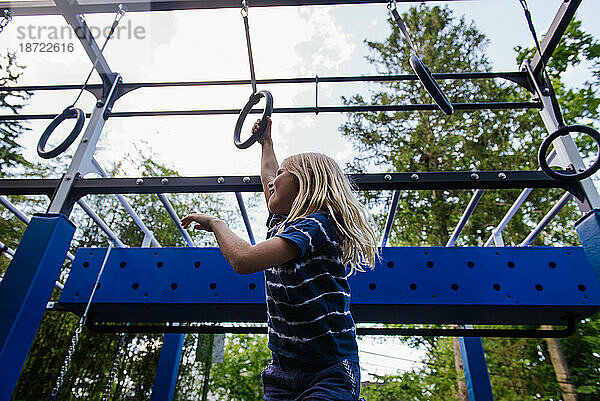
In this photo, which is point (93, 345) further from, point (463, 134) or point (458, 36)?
point (458, 36)

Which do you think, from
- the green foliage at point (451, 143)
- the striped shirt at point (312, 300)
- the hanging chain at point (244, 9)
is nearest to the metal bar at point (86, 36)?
the hanging chain at point (244, 9)

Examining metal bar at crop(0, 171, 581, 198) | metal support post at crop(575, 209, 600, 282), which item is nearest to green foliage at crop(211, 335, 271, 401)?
metal bar at crop(0, 171, 581, 198)

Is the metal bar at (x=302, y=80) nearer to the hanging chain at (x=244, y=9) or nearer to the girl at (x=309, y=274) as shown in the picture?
the hanging chain at (x=244, y=9)

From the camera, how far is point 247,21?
5.29ft

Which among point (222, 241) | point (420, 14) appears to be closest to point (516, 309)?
point (222, 241)

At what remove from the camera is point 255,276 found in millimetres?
1545

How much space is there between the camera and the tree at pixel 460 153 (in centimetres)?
563

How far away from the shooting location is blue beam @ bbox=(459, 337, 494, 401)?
5.57ft

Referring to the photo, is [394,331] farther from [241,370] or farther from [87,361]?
[241,370]

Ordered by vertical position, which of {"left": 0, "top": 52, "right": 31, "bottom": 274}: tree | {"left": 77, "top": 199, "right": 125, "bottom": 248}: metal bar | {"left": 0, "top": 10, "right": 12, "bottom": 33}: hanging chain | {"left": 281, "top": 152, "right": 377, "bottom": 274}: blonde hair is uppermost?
{"left": 0, "top": 52, "right": 31, "bottom": 274}: tree

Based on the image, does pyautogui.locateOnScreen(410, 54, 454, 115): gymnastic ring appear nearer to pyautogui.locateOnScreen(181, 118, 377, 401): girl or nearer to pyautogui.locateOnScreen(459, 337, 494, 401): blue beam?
pyautogui.locateOnScreen(181, 118, 377, 401): girl

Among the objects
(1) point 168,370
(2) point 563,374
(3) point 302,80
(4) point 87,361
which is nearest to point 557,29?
(3) point 302,80

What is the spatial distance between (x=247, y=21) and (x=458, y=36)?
6649 millimetres

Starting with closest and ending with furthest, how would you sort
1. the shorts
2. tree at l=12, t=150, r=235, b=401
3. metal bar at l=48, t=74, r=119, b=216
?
the shorts < metal bar at l=48, t=74, r=119, b=216 < tree at l=12, t=150, r=235, b=401
